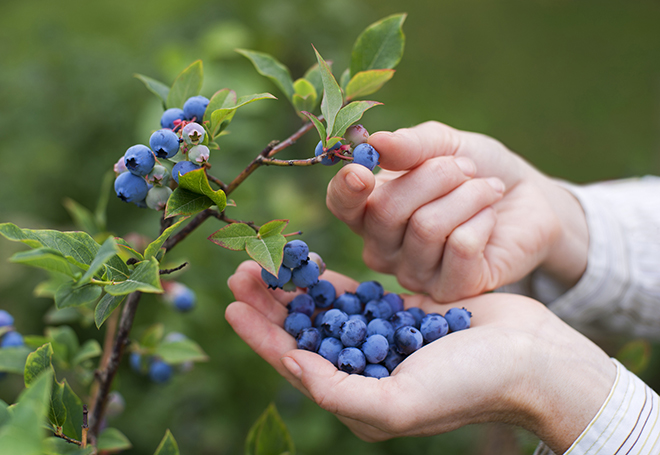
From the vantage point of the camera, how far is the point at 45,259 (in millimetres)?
593

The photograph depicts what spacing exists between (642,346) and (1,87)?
302cm

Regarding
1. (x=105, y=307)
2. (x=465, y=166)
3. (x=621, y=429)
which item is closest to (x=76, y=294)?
(x=105, y=307)

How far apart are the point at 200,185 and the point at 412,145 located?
1.53 ft

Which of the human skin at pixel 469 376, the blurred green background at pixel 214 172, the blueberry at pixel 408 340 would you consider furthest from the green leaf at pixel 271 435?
the blurred green background at pixel 214 172

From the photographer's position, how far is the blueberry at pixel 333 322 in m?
0.96

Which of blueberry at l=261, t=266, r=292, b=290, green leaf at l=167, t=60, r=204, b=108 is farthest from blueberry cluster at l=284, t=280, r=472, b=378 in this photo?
green leaf at l=167, t=60, r=204, b=108

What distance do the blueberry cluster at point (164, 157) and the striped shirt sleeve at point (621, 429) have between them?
906 mm

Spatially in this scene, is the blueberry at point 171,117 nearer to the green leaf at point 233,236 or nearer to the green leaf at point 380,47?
the green leaf at point 233,236

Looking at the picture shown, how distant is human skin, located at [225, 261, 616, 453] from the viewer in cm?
78

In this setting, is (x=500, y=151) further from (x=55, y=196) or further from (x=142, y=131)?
(x=55, y=196)

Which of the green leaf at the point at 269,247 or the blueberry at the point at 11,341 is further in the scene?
the blueberry at the point at 11,341

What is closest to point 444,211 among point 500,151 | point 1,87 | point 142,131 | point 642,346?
point 500,151

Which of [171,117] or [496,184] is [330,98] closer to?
[171,117]

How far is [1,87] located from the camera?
2.37 m
